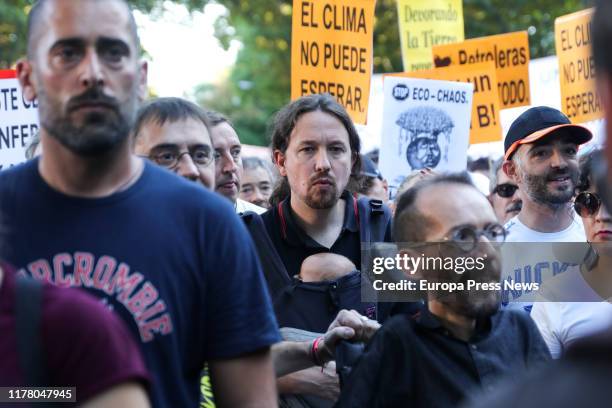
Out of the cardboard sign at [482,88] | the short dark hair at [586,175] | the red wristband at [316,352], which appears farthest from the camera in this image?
the cardboard sign at [482,88]

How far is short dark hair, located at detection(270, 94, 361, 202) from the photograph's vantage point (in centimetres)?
527

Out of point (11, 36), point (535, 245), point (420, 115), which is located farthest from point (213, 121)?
point (11, 36)

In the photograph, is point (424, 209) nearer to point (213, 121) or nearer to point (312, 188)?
point (312, 188)

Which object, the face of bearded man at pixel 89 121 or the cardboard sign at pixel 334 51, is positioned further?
the cardboard sign at pixel 334 51

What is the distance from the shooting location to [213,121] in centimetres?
581

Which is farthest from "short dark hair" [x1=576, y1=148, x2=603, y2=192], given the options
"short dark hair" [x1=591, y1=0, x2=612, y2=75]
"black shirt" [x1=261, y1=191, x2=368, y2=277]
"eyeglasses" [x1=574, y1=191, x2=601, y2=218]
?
"short dark hair" [x1=591, y1=0, x2=612, y2=75]

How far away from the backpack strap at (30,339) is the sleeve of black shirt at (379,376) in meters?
1.32


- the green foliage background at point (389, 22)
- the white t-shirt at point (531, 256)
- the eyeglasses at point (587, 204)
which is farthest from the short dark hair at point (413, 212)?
the green foliage background at point (389, 22)

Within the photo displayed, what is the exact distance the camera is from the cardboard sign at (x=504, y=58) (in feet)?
30.7

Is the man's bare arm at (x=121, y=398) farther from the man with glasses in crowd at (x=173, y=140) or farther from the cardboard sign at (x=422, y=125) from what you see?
the cardboard sign at (x=422, y=125)

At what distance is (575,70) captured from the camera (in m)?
8.56

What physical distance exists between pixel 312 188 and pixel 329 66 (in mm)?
3150

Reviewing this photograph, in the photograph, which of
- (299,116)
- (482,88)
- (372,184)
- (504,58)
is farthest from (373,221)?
(504,58)

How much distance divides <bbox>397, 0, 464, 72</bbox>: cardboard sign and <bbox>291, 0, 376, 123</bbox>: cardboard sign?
218 centimetres
